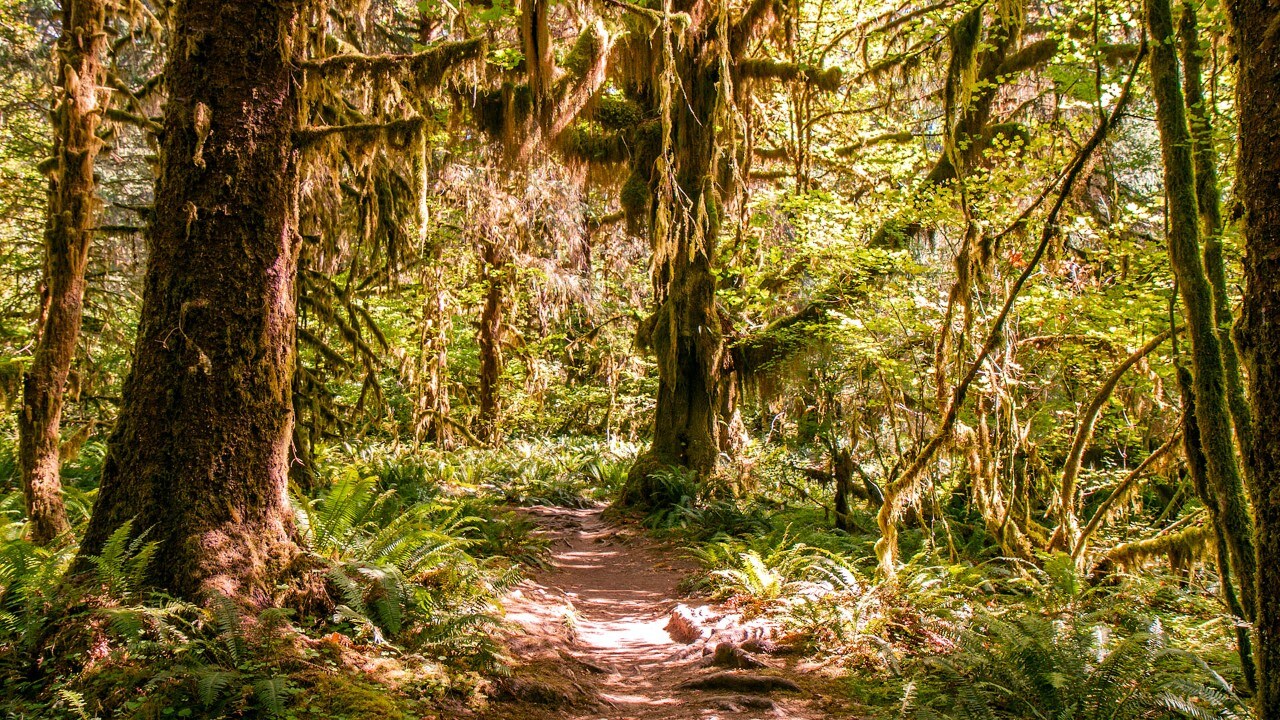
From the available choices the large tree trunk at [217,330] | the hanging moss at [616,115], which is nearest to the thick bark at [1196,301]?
the large tree trunk at [217,330]

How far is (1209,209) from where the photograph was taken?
11.4ft

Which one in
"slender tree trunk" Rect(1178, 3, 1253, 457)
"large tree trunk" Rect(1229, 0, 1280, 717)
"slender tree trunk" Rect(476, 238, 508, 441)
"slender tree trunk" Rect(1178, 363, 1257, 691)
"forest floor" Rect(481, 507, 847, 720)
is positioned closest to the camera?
"large tree trunk" Rect(1229, 0, 1280, 717)

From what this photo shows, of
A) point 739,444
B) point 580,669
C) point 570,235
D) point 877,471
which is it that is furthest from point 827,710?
point 570,235

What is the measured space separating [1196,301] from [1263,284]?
117 centimetres

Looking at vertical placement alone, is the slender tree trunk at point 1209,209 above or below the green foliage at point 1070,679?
above

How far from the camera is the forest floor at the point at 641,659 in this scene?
4.13m

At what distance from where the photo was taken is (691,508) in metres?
10.1

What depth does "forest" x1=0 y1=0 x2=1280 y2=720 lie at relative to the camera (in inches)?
133

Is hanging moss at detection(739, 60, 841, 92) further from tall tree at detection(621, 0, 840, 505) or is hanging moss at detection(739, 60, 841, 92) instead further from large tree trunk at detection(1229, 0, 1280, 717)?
large tree trunk at detection(1229, 0, 1280, 717)

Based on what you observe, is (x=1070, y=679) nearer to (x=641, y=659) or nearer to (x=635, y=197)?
(x=641, y=659)

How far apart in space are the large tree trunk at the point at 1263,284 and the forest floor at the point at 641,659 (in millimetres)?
2246

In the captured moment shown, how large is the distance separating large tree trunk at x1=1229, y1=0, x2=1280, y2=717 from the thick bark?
2.83 ft

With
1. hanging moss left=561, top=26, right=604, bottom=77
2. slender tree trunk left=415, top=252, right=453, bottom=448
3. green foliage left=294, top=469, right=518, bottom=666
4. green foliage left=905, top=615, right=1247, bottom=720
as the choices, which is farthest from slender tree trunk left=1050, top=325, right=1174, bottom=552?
slender tree trunk left=415, top=252, right=453, bottom=448

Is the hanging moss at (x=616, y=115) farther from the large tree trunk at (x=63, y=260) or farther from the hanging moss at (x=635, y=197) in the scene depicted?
the large tree trunk at (x=63, y=260)
